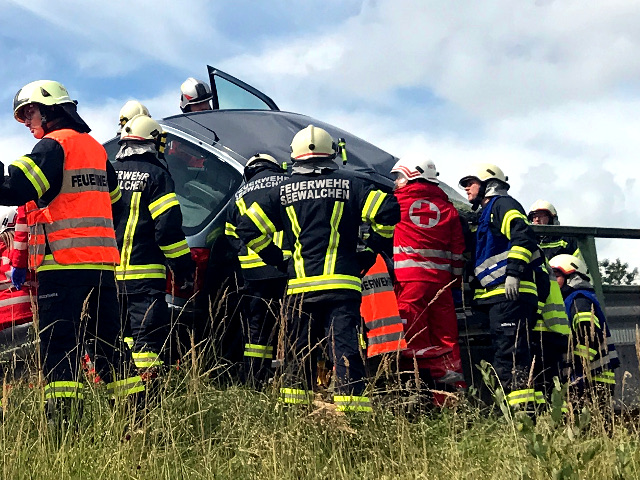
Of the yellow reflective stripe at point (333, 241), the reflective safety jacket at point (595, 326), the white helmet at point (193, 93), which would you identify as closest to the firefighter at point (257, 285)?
the yellow reflective stripe at point (333, 241)

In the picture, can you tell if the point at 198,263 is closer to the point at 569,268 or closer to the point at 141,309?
the point at 141,309

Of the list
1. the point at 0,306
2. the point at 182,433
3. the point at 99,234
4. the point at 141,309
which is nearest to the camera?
the point at 182,433

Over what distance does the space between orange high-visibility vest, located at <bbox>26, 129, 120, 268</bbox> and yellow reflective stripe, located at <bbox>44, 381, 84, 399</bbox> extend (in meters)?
0.66

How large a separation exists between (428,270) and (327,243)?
4.72 feet

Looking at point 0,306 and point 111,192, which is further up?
point 111,192

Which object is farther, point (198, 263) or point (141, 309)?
point (198, 263)

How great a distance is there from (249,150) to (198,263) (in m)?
1.50

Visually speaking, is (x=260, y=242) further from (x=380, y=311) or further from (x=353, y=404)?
(x=353, y=404)

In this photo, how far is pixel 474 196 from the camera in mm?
7520

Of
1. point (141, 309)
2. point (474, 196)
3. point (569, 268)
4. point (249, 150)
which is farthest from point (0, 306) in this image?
point (569, 268)

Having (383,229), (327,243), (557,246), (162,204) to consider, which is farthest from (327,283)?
(557,246)

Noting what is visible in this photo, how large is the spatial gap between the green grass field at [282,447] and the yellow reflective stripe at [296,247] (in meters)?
0.97

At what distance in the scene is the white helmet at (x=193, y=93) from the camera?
32.6ft

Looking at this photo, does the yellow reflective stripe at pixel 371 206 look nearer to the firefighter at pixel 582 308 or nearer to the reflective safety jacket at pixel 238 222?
the reflective safety jacket at pixel 238 222
